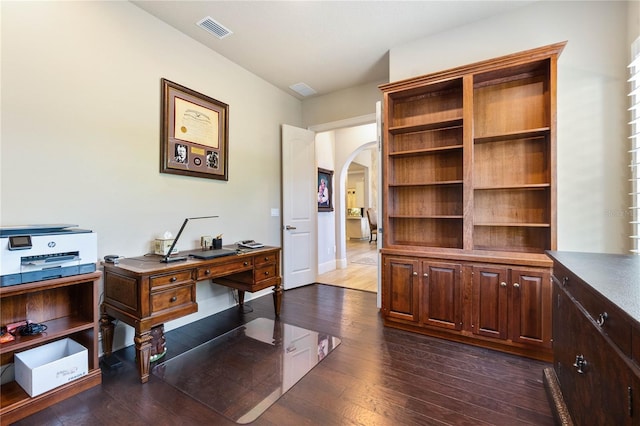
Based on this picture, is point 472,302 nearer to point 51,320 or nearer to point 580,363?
point 580,363

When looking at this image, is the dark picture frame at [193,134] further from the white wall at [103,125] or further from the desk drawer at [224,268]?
the desk drawer at [224,268]

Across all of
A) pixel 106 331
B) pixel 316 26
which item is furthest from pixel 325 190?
pixel 106 331

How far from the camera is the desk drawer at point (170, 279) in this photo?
1.92 m

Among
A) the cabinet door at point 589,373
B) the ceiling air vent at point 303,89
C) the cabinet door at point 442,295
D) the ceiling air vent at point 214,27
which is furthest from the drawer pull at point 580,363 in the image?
the ceiling air vent at point 303,89

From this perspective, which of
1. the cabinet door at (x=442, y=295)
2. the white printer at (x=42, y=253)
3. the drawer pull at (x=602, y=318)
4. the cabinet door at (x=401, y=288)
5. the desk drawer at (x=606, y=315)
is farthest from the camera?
the cabinet door at (x=401, y=288)

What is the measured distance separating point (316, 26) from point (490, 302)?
9.75 feet

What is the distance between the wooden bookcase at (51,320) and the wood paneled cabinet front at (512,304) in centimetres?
286

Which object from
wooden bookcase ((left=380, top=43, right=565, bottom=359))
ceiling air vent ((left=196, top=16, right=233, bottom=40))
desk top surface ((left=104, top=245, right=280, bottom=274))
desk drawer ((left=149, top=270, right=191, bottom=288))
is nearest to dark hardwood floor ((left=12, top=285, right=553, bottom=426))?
wooden bookcase ((left=380, top=43, right=565, bottom=359))

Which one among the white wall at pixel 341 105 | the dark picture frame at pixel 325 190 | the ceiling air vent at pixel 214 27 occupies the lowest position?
the dark picture frame at pixel 325 190

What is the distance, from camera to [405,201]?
3055 mm

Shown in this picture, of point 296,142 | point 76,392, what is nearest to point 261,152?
point 296,142

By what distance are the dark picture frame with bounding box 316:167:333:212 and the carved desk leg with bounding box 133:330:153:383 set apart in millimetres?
3595

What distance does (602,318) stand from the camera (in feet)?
3.16

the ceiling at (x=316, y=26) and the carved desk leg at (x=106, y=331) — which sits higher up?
the ceiling at (x=316, y=26)
